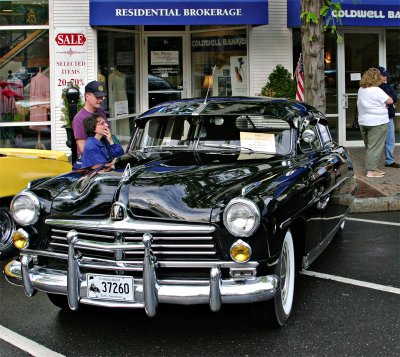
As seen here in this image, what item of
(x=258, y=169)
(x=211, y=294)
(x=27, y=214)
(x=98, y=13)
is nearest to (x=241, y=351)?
(x=211, y=294)

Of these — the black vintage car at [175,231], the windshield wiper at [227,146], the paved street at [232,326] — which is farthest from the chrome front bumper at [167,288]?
the windshield wiper at [227,146]

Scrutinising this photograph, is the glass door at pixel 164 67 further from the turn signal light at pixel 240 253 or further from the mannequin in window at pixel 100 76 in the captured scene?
the turn signal light at pixel 240 253

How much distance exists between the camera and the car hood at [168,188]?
12.4ft

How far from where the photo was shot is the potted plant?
11766mm

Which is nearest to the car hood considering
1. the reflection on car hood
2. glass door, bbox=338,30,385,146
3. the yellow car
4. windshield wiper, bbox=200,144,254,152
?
the reflection on car hood

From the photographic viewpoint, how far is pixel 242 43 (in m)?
12.6

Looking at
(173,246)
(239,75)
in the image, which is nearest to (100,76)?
(239,75)

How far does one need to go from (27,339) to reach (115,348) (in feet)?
2.12

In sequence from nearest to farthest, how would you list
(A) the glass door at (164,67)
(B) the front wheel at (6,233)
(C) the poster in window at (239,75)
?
(B) the front wheel at (6,233), (C) the poster in window at (239,75), (A) the glass door at (164,67)

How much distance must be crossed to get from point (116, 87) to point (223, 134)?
7.82 meters

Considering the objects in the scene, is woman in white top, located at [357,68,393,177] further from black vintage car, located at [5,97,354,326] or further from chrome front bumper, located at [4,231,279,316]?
chrome front bumper, located at [4,231,279,316]

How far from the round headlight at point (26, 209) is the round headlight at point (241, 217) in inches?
53.3

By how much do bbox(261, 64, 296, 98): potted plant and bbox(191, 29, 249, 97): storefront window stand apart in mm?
683

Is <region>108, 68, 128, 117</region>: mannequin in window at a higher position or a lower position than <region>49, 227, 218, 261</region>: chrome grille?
higher
